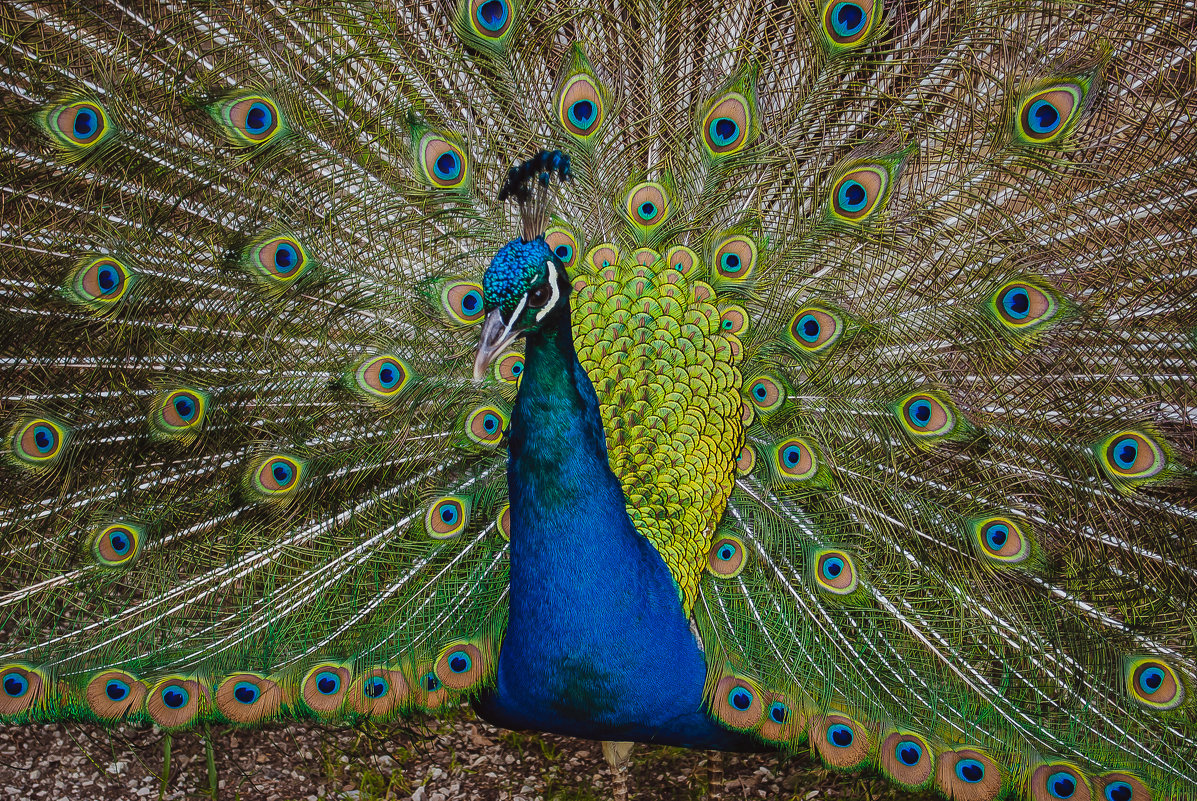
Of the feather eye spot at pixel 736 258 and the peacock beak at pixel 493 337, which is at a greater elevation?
the feather eye spot at pixel 736 258

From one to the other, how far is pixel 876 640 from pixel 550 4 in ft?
5.43

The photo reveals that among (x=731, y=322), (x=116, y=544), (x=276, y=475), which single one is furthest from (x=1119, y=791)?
(x=116, y=544)

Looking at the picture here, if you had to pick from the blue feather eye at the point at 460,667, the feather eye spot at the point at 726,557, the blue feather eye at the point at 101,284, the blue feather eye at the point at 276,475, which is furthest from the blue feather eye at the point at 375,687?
the blue feather eye at the point at 101,284

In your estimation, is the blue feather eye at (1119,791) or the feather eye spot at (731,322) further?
the feather eye spot at (731,322)

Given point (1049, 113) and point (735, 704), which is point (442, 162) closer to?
point (1049, 113)

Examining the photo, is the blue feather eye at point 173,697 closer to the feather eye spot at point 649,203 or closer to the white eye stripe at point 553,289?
the white eye stripe at point 553,289

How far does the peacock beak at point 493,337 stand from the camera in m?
1.50

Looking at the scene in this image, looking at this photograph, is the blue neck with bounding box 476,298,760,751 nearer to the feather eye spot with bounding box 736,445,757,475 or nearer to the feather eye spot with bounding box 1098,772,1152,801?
the feather eye spot with bounding box 736,445,757,475

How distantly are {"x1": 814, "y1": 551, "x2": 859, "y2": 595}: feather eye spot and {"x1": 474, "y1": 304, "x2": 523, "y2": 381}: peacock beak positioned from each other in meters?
1.05

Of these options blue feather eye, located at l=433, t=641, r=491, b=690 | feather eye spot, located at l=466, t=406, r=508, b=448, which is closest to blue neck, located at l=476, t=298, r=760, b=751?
blue feather eye, located at l=433, t=641, r=491, b=690

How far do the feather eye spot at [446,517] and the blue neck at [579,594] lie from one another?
0.39 metres

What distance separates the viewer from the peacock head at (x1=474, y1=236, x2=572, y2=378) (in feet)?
5.06

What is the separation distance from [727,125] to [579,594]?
1121mm

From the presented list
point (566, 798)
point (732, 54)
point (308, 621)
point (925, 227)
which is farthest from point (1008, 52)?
point (566, 798)
